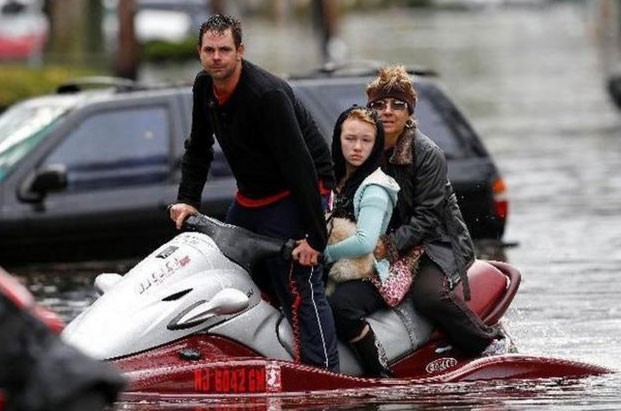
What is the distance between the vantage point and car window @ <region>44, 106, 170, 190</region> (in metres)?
15.6

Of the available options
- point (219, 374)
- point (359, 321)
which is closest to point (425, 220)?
point (359, 321)

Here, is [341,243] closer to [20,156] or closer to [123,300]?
[123,300]

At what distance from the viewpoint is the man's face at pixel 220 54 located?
9555mm

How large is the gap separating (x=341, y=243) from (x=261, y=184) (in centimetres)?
49

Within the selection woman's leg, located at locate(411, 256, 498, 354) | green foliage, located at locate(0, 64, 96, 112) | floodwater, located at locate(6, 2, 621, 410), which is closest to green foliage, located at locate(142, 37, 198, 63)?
floodwater, located at locate(6, 2, 621, 410)

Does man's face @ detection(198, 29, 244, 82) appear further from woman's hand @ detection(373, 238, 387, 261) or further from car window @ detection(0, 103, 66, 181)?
car window @ detection(0, 103, 66, 181)

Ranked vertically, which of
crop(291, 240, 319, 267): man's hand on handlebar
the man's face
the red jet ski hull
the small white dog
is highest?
the man's face

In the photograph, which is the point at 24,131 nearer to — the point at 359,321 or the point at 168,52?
the point at 359,321

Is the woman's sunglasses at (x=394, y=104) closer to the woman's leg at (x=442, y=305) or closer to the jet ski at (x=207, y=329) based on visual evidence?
the woman's leg at (x=442, y=305)

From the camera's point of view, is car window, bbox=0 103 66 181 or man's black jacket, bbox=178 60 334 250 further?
car window, bbox=0 103 66 181

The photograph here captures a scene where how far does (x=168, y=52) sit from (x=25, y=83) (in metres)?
19.7

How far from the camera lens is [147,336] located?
31.8 feet

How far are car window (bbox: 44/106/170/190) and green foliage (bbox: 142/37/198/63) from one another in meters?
31.3

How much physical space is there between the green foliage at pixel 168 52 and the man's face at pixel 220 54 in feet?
123
